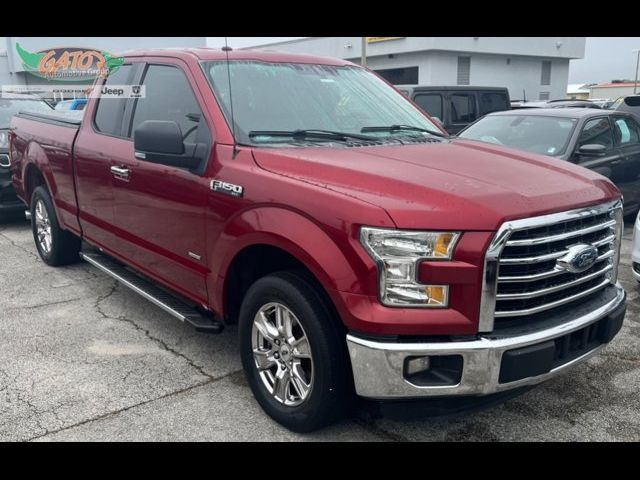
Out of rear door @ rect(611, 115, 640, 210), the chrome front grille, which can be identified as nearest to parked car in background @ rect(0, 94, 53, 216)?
the chrome front grille

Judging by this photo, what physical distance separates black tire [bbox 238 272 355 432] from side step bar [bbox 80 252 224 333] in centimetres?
58

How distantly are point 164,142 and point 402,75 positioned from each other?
30085 millimetres

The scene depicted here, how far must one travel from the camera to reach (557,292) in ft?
9.70

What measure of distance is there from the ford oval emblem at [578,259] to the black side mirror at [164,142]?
2.04m

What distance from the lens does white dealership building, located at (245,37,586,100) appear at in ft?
98.4

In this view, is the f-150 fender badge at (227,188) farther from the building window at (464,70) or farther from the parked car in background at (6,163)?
the building window at (464,70)

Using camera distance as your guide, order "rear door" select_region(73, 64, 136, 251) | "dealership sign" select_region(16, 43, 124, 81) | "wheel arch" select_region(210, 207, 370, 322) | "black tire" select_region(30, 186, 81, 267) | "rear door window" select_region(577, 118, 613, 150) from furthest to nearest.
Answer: "dealership sign" select_region(16, 43, 124, 81), "rear door window" select_region(577, 118, 613, 150), "black tire" select_region(30, 186, 81, 267), "rear door" select_region(73, 64, 136, 251), "wheel arch" select_region(210, 207, 370, 322)

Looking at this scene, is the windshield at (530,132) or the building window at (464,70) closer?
the windshield at (530,132)

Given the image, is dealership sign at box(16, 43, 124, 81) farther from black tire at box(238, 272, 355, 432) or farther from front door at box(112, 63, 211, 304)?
black tire at box(238, 272, 355, 432)

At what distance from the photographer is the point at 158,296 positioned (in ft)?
13.8

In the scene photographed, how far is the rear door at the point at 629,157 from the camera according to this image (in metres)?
7.99

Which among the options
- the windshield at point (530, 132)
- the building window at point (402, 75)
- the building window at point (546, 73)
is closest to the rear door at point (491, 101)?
the windshield at point (530, 132)

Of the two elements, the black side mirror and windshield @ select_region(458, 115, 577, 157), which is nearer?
the black side mirror

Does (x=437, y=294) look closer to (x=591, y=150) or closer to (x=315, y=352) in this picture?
(x=315, y=352)
